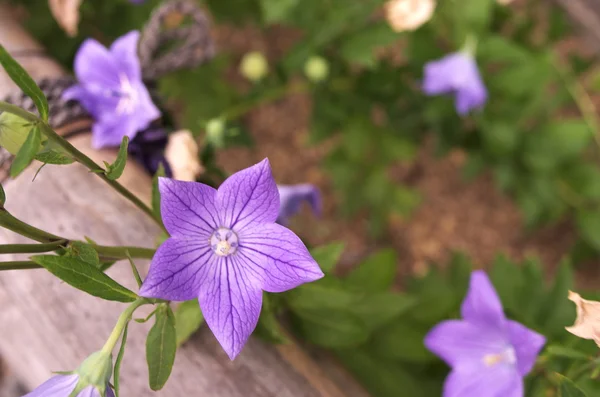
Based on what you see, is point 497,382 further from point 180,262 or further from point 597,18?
point 597,18

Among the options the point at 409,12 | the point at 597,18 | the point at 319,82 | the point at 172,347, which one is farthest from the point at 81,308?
the point at 597,18

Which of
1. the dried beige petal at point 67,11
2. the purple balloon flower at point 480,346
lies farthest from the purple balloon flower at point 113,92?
the purple balloon flower at point 480,346

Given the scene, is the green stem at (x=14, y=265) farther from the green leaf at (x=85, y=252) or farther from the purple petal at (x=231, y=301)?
the purple petal at (x=231, y=301)

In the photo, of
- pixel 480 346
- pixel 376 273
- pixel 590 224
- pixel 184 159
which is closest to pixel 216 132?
pixel 184 159

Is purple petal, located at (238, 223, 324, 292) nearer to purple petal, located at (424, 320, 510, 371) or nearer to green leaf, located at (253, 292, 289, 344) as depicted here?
green leaf, located at (253, 292, 289, 344)

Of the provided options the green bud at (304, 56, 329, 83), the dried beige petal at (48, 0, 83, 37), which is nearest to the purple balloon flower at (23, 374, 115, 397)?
the dried beige petal at (48, 0, 83, 37)

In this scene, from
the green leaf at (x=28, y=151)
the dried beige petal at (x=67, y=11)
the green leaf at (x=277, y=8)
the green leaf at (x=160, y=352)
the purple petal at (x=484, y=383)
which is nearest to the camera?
the green leaf at (x=28, y=151)
